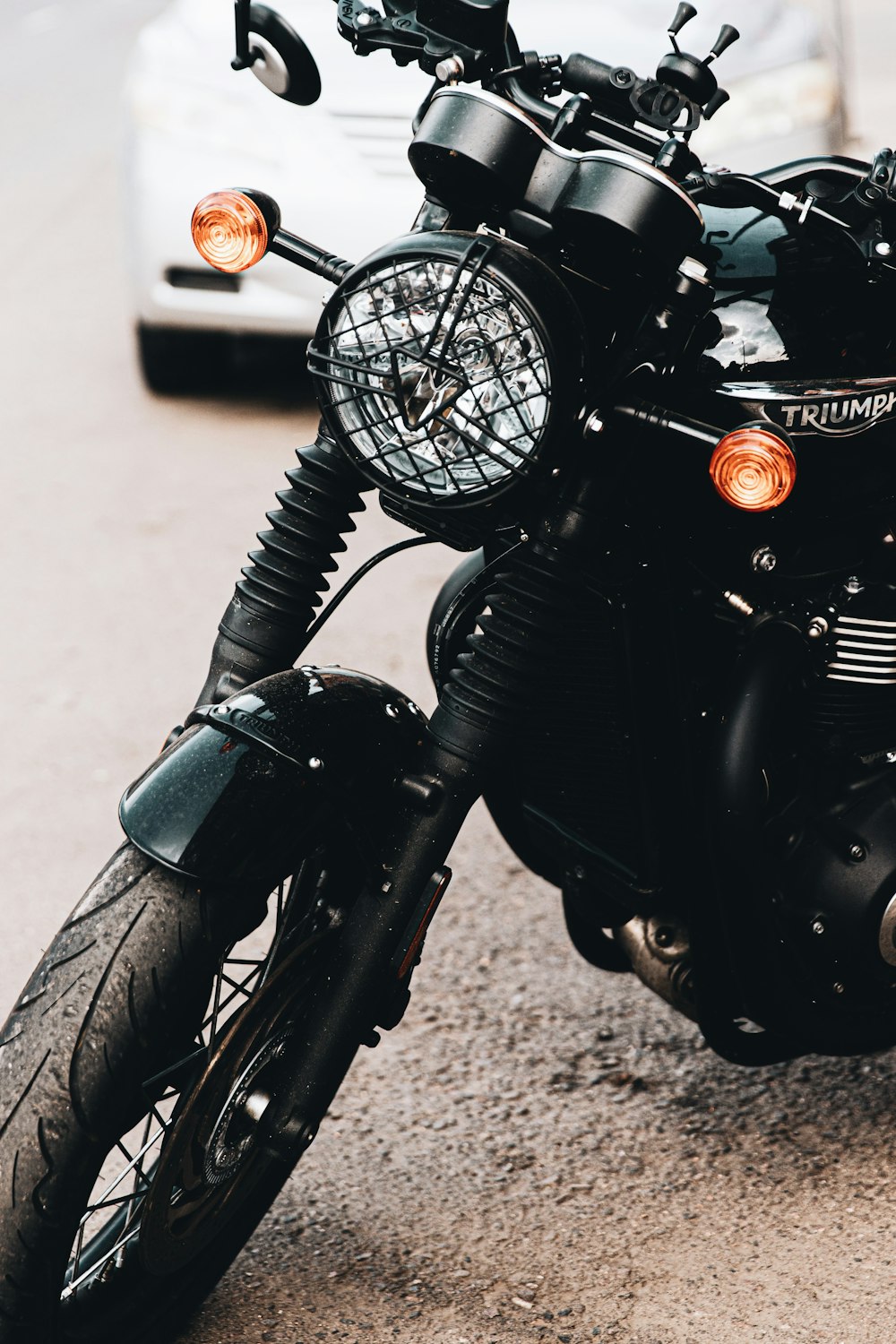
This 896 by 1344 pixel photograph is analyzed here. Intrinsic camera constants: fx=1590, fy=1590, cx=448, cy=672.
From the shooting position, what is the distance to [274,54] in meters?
2.09

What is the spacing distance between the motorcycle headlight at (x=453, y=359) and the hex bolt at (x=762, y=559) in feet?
1.56

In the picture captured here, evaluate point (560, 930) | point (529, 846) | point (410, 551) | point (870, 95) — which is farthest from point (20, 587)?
point (870, 95)

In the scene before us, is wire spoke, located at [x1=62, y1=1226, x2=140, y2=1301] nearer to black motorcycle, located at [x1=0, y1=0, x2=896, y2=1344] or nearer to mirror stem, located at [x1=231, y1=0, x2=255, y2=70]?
black motorcycle, located at [x1=0, y1=0, x2=896, y2=1344]

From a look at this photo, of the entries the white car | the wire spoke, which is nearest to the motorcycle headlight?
the wire spoke

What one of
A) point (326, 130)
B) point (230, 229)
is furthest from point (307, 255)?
point (326, 130)

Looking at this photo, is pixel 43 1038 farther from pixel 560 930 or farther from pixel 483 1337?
A: pixel 560 930

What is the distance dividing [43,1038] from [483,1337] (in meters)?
0.82

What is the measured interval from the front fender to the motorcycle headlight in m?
0.30

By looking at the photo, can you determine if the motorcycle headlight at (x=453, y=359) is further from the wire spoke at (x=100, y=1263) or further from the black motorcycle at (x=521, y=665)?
the wire spoke at (x=100, y=1263)

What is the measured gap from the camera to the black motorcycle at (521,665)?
1800 millimetres

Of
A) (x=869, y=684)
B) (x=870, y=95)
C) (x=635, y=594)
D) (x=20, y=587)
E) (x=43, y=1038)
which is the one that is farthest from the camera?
(x=870, y=95)

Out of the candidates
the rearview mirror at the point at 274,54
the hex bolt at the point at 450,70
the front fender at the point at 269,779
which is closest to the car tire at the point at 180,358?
the rearview mirror at the point at 274,54

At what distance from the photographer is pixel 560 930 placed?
326cm

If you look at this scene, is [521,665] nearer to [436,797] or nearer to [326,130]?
[436,797]
